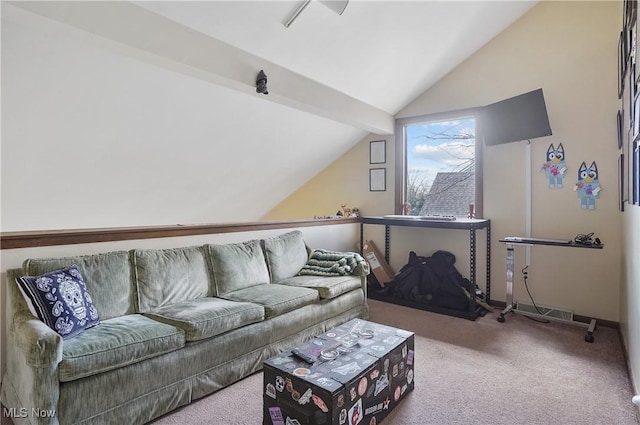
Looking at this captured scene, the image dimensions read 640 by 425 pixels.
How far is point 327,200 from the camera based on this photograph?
17.9 ft

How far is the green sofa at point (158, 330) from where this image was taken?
1.64m

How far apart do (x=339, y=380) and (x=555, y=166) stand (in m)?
3.28

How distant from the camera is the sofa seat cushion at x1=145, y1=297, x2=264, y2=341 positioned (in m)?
2.11

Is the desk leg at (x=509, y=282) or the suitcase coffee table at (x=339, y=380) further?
the desk leg at (x=509, y=282)

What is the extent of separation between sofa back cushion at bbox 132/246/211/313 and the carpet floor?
721 mm

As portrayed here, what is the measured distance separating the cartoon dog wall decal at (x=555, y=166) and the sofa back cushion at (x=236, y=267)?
3.02 m

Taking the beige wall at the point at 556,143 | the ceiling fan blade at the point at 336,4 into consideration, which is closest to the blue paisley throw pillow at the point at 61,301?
the ceiling fan blade at the point at 336,4

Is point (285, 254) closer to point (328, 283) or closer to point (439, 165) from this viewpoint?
point (328, 283)

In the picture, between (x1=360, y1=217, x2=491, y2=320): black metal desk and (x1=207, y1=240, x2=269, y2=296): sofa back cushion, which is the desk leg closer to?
(x1=360, y1=217, x2=491, y2=320): black metal desk

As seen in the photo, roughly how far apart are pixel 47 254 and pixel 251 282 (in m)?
1.41

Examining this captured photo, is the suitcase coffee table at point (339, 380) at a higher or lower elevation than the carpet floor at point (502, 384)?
higher

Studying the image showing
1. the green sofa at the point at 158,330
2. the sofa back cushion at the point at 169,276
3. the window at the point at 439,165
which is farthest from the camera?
the window at the point at 439,165

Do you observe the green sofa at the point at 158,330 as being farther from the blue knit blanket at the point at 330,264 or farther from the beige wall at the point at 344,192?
the beige wall at the point at 344,192
